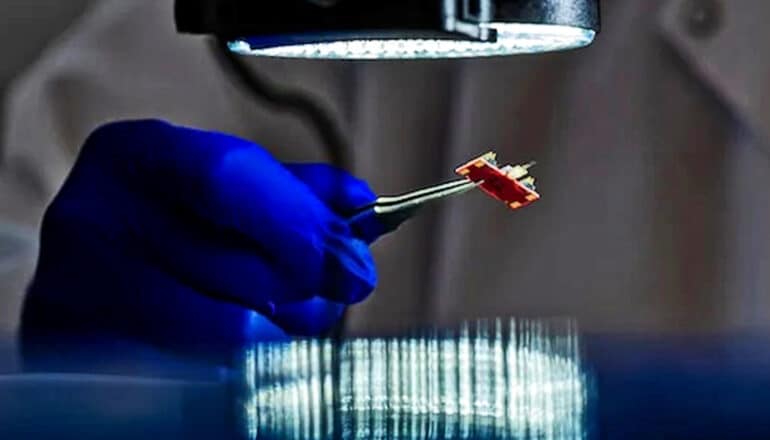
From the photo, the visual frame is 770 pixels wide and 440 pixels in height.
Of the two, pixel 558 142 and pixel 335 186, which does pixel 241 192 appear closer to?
pixel 335 186

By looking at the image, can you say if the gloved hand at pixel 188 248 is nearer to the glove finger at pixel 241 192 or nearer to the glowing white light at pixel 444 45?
the glove finger at pixel 241 192

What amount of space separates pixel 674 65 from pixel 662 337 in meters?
0.21

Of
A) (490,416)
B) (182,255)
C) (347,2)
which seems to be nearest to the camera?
(347,2)

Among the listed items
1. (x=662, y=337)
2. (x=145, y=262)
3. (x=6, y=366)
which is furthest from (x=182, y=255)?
(x=662, y=337)

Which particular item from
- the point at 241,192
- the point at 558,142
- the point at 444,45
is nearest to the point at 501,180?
the point at 558,142

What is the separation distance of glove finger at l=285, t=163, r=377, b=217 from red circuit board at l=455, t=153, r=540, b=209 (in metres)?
0.07

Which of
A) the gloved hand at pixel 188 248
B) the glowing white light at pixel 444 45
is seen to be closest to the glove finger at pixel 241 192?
the gloved hand at pixel 188 248

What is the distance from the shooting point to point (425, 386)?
788 mm

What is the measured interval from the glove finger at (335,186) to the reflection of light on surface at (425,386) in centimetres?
11

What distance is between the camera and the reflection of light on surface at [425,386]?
71 centimetres

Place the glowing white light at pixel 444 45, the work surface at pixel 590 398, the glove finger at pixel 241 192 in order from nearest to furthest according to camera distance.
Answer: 1. the glowing white light at pixel 444 45
2. the work surface at pixel 590 398
3. the glove finger at pixel 241 192

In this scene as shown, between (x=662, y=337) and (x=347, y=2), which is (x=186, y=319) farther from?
(x=347, y=2)

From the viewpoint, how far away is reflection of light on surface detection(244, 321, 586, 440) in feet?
2.31

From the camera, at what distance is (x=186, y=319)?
839mm
